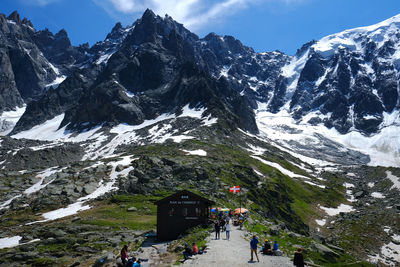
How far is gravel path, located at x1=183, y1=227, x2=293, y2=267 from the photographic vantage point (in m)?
26.5

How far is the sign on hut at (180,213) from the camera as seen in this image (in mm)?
40656

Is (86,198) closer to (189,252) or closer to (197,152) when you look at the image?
(189,252)

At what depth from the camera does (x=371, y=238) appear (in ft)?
257

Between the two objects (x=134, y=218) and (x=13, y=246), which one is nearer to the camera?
(x=13, y=246)

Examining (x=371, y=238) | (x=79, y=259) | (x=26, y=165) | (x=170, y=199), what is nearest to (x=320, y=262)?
(x=170, y=199)

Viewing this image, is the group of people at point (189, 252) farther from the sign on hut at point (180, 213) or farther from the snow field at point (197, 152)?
the snow field at point (197, 152)

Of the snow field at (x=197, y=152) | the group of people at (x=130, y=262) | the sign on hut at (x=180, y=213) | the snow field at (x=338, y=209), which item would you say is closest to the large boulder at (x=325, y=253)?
the sign on hut at (x=180, y=213)

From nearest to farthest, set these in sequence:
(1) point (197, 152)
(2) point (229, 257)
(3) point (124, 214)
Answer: (2) point (229, 257) → (3) point (124, 214) → (1) point (197, 152)

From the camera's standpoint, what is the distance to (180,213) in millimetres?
41219

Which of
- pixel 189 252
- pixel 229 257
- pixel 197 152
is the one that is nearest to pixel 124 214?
pixel 189 252

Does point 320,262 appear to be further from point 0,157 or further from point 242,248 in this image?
point 0,157

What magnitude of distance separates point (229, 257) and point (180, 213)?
1390 cm

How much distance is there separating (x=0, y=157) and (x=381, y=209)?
176 metres

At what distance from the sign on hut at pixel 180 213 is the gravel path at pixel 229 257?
22.5 ft
